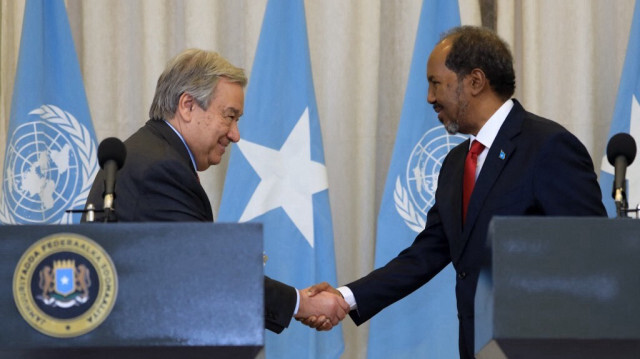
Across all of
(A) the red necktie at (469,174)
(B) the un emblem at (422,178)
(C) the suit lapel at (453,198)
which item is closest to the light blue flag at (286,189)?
(B) the un emblem at (422,178)

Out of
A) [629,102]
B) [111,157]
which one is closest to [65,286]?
[111,157]

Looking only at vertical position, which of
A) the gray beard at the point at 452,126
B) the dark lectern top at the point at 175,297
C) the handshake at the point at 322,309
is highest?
the gray beard at the point at 452,126

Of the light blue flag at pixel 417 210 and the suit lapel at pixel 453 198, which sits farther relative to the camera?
the light blue flag at pixel 417 210

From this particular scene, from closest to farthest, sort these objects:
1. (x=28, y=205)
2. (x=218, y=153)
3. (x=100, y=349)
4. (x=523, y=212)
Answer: (x=100, y=349), (x=523, y=212), (x=218, y=153), (x=28, y=205)

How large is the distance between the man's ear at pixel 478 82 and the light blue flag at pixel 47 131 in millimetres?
2151

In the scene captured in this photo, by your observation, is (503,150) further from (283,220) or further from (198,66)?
(283,220)

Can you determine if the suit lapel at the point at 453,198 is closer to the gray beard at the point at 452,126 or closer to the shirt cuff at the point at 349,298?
the gray beard at the point at 452,126

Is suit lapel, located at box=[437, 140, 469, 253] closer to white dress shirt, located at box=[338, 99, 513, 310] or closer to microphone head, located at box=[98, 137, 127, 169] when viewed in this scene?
white dress shirt, located at box=[338, 99, 513, 310]

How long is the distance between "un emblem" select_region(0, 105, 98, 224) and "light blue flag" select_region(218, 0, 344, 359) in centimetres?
76

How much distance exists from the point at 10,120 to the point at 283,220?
4.88ft

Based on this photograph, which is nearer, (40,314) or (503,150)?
(40,314)

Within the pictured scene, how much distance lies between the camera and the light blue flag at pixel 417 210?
544 centimetres

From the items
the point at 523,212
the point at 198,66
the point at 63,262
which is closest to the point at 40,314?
the point at 63,262

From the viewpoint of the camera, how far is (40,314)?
2695 mm
